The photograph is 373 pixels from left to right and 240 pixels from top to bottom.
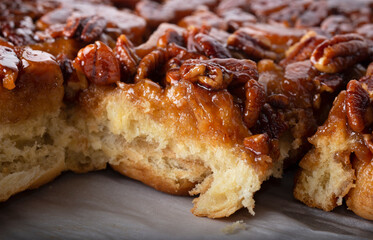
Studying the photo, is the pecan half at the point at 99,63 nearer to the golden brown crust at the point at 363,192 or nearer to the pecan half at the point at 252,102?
the pecan half at the point at 252,102

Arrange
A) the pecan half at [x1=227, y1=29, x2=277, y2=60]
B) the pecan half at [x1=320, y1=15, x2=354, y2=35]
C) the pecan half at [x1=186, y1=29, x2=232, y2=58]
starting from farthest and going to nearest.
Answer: the pecan half at [x1=320, y1=15, x2=354, y2=35]
the pecan half at [x1=227, y1=29, x2=277, y2=60]
the pecan half at [x1=186, y1=29, x2=232, y2=58]

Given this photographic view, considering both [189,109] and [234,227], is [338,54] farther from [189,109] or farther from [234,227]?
[234,227]

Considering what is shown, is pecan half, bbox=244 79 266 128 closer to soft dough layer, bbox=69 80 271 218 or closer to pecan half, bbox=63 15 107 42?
soft dough layer, bbox=69 80 271 218

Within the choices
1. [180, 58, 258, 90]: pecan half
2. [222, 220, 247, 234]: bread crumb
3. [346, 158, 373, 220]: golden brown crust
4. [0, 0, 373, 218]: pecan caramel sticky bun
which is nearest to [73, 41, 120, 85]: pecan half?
[0, 0, 373, 218]: pecan caramel sticky bun

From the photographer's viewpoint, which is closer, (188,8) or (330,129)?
(330,129)

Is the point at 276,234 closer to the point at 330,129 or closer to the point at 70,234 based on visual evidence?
the point at 330,129

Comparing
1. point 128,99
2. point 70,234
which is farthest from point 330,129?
point 70,234
